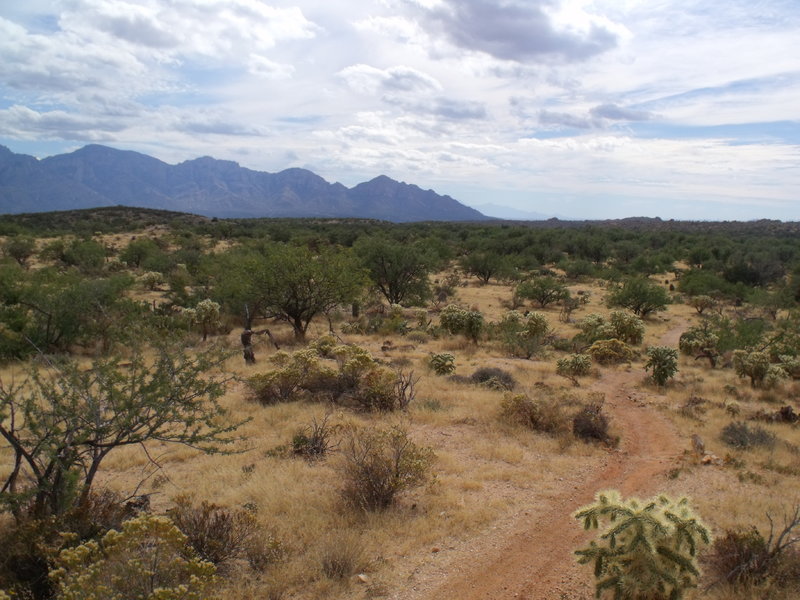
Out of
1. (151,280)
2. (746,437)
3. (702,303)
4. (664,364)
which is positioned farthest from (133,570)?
(702,303)

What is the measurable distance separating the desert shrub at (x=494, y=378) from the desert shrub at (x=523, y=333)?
11.4 ft

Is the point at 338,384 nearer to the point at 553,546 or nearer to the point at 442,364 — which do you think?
the point at 442,364

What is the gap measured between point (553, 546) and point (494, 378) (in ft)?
23.8

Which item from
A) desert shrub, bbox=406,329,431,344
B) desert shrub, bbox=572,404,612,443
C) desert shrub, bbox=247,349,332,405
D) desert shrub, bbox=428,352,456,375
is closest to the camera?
desert shrub, bbox=572,404,612,443

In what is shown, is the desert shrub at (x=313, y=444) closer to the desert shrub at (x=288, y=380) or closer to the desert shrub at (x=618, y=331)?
the desert shrub at (x=288, y=380)

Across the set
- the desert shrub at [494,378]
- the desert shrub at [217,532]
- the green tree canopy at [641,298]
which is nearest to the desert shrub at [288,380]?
the desert shrub at [494,378]

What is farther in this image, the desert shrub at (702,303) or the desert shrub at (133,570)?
the desert shrub at (702,303)

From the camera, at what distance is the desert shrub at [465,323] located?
750 inches

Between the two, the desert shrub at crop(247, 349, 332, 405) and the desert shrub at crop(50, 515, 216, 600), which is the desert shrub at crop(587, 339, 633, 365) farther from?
the desert shrub at crop(50, 515, 216, 600)

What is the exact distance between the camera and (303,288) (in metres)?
18.2

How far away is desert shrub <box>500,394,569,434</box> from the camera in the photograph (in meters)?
10.1

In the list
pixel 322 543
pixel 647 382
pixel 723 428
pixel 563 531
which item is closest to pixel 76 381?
pixel 322 543

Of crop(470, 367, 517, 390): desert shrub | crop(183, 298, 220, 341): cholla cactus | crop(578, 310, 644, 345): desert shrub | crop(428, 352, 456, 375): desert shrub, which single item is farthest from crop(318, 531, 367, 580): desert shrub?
crop(578, 310, 644, 345): desert shrub

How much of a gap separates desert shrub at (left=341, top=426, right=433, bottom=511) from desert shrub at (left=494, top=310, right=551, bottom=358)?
10.9 m
